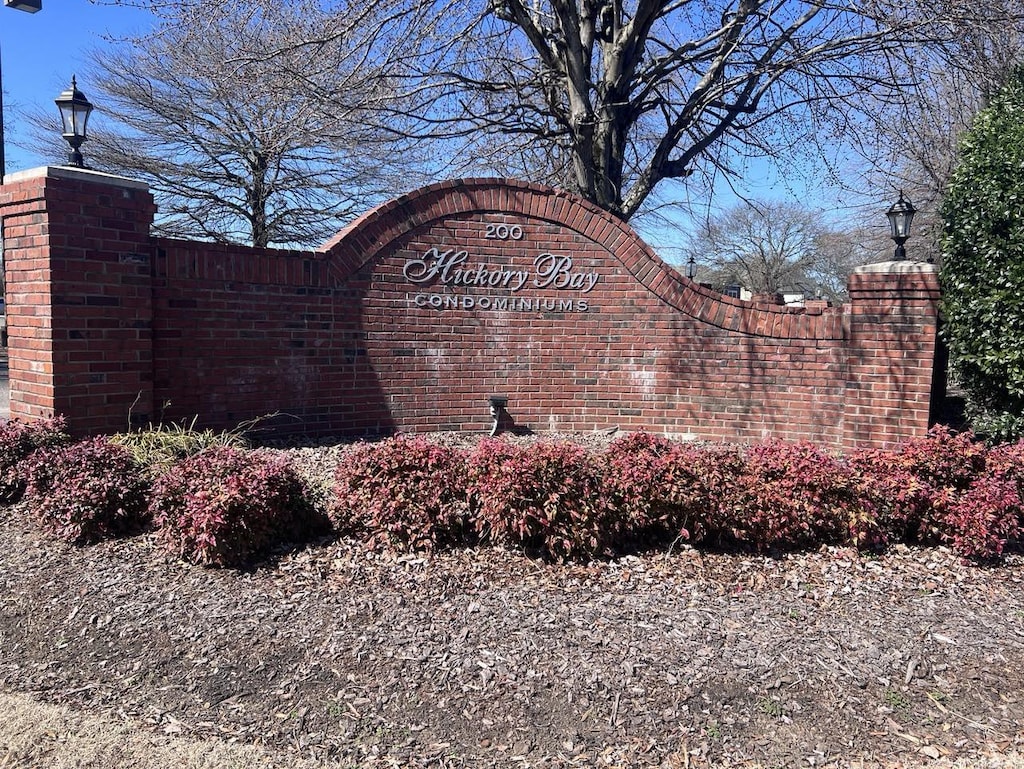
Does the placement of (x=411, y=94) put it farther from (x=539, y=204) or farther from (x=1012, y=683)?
(x=1012, y=683)

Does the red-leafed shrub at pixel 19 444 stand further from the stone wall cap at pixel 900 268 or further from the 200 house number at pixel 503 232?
the stone wall cap at pixel 900 268

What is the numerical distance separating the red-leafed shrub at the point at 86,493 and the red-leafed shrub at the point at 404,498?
116 cm

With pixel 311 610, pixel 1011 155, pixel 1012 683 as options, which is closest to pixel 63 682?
pixel 311 610

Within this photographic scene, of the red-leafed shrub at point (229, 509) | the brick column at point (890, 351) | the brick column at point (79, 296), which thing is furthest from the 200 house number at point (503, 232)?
the red-leafed shrub at point (229, 509)

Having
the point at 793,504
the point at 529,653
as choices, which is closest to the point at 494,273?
the point at 793,504

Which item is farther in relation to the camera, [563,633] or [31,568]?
[31,568]

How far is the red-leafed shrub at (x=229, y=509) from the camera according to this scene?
3684 mm

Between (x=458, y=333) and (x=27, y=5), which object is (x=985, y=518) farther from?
(x=27, y=5)

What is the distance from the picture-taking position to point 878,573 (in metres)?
3.97

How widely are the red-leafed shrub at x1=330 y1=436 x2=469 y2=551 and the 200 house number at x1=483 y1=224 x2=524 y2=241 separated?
11.4 ft

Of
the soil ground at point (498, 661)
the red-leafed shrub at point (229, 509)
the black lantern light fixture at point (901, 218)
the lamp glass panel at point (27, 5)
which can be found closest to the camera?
the soil ground at point (498, 661)

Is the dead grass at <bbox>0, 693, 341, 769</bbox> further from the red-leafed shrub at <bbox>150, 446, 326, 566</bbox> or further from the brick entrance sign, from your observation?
the brick entrance sign

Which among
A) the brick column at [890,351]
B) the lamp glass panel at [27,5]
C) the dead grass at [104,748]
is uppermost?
the lamp glass panel at [27,5]

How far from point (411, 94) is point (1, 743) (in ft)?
27.9
